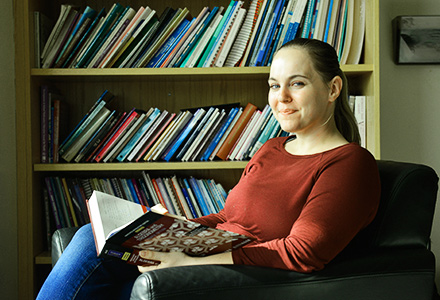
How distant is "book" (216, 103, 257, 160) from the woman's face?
0.75 m

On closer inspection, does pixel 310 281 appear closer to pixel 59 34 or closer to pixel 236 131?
pixel 236 131

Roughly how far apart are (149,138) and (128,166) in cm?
16

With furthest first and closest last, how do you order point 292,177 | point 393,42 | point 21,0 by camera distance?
point 393,42 < point 21,0 < point 292,177

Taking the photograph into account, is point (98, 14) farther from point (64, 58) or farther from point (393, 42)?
point (393, 42)

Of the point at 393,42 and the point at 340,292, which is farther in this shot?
the point at 393,42

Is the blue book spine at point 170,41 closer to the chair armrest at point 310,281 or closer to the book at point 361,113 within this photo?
the book at point 361,113

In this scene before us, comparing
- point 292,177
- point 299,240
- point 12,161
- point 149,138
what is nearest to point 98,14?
point 149,138

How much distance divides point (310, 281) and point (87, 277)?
51 cm

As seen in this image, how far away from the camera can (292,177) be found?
3.98 feet

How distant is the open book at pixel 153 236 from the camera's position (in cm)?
93

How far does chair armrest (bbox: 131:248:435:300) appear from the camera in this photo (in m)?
0.91

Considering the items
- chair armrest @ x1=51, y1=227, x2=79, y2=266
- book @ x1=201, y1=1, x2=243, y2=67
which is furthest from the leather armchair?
book @ x1=201, y1=1, x2=243, y2=67

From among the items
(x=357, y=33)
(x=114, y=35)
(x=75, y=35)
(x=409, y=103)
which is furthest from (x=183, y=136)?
(x=409, y=103)

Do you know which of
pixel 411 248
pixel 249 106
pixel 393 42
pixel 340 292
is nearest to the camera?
pixel 340 292
